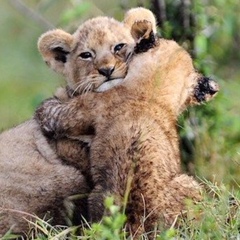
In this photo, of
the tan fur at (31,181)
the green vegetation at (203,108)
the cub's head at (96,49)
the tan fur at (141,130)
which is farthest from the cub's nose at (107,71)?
the tan fur at (31,181)

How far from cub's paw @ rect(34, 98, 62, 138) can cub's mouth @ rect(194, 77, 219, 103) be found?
77cm

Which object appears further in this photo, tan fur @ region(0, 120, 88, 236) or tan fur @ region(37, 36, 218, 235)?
tan fur @ region(0, 120, 88, 236)

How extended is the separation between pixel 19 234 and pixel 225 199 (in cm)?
108

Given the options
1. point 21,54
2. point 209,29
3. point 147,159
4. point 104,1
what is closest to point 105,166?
point 147,159

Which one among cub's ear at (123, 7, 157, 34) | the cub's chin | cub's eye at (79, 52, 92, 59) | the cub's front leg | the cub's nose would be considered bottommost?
the cub's front leg

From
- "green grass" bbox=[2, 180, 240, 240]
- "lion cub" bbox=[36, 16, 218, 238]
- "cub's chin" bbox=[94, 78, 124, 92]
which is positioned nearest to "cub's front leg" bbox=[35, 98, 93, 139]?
"lion cub" bbox=[36, 16, 218, 238]

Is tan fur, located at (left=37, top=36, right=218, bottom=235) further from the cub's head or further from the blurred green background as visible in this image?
the blurred green background

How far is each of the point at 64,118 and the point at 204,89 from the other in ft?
2.75

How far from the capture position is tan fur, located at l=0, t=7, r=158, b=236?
757cm

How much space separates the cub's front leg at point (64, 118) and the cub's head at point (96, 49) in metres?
0.18

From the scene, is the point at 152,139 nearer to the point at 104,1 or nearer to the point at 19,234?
the point at 19,234

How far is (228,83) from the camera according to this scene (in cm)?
869

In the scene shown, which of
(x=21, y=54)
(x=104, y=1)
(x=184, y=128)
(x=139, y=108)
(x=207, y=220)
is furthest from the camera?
(x=21, y=54)

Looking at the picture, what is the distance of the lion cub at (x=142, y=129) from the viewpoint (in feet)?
23.9
